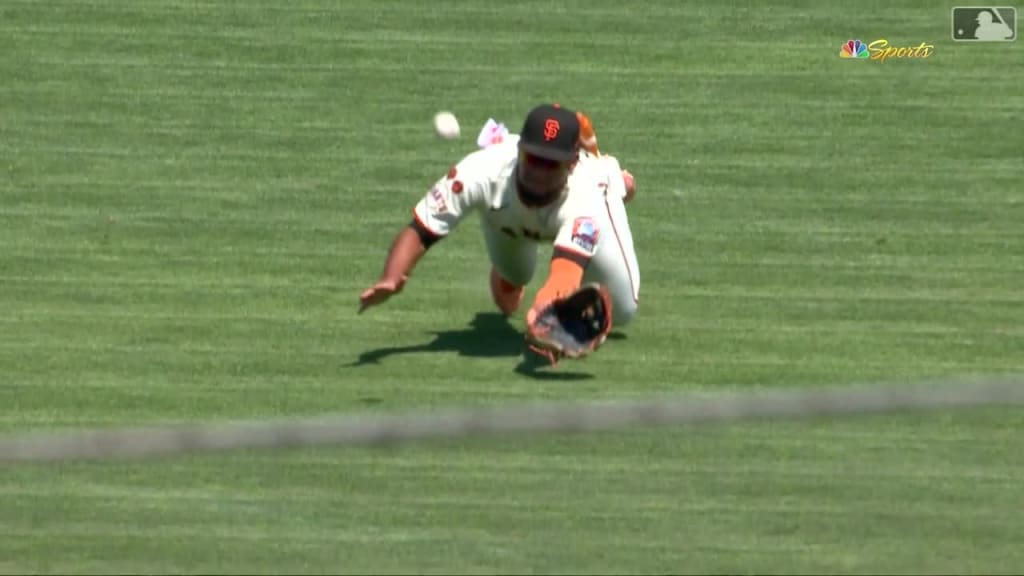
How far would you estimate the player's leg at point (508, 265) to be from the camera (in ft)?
28.6

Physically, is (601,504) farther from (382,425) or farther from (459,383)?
(382,425)

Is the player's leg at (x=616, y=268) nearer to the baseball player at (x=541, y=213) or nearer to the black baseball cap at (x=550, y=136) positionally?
the baseball player at (x=541, y=213)

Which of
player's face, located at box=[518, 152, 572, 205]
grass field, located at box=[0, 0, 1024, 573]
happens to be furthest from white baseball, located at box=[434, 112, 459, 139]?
player's face, located at box=[518, 152, 572, 205]

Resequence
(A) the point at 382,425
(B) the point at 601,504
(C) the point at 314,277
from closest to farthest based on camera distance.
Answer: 1. (A) the point at 382,425
2. (B) the point at 601,504
3. (C) the point at 314,277

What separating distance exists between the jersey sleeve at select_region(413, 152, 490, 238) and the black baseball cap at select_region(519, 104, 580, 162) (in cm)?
31

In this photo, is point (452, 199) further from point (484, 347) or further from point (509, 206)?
point (484, 347)

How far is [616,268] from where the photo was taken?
28.0 feet

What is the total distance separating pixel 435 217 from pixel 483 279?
3.53ft

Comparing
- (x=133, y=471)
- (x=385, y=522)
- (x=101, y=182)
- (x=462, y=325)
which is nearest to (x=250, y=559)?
(x=385, y=522)

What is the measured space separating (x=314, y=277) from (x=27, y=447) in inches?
180

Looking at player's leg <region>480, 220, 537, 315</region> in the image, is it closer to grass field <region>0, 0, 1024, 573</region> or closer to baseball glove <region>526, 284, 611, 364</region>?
grass field <region>0, 0, 1024, 573</region>

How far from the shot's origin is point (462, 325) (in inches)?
349

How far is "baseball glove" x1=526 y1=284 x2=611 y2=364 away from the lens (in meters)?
8.10

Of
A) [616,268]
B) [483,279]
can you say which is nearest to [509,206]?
[616,268]
